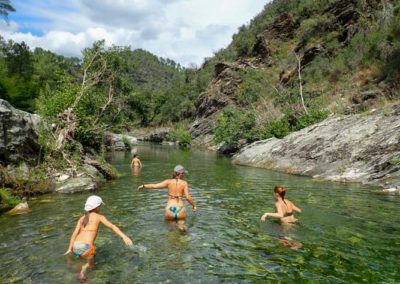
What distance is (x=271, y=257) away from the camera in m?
9.62

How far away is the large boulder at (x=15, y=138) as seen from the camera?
17.6 meters

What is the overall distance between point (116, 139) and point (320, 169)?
131 ft

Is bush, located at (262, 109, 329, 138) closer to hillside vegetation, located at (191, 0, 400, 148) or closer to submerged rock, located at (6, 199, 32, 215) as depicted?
hillside vegetation, located at (191, 0, 400, 148)

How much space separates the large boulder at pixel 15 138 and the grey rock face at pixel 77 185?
1.99 meters

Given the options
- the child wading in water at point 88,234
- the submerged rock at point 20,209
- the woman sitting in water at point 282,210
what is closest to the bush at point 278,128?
the woman sitting in water at point 282,210

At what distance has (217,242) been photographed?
36.1 feet

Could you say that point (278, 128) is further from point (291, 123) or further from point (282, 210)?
point (282, 210)

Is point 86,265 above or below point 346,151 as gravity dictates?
below

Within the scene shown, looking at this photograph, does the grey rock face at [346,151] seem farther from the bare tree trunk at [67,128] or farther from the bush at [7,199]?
the bush at [7,199]

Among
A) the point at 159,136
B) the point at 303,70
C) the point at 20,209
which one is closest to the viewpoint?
the point at 20,209

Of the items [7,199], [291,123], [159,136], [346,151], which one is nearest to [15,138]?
[7,199]

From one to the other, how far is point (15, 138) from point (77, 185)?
3.67 meters

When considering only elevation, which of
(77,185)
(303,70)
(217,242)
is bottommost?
(217,242)

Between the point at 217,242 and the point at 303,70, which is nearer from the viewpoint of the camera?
the point at 217,242
